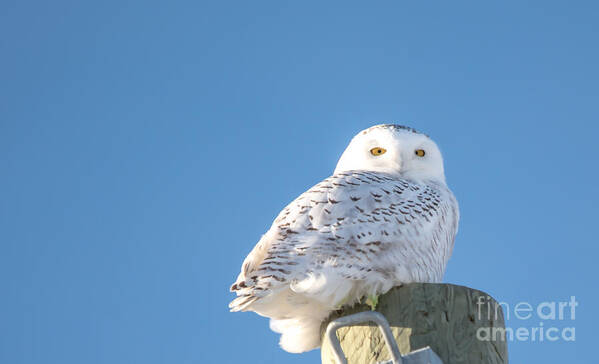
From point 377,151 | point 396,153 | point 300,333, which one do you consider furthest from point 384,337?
point 377,151

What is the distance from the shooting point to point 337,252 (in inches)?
136

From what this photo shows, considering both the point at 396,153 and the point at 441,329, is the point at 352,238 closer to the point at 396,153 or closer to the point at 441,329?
the point at 441,329

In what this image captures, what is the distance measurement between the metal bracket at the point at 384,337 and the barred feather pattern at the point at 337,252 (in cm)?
98

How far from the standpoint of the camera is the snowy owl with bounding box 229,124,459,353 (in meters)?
3.34

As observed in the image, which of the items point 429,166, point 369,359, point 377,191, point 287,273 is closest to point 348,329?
point 369,359

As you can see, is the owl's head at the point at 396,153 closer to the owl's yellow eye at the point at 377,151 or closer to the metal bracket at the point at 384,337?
the owl's yellow eye at the point at 377,151

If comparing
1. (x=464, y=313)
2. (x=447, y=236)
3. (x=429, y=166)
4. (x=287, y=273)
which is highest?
(x=429, y=166)

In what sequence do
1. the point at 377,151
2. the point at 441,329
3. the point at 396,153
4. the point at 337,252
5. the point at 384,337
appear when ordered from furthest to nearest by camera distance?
1. the point at 377,151
2. the point at 396,153
3. the point at 337,252
4. the point at 441,329
5. the point at 384,337

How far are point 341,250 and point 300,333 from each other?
486 mm

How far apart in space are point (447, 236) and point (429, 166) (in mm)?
705

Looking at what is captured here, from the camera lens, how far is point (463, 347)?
2.72 m

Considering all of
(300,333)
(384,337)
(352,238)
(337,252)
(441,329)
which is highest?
(352,238)

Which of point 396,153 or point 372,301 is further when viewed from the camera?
point 396,153

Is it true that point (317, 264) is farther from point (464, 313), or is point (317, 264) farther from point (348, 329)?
point (464, 313)
